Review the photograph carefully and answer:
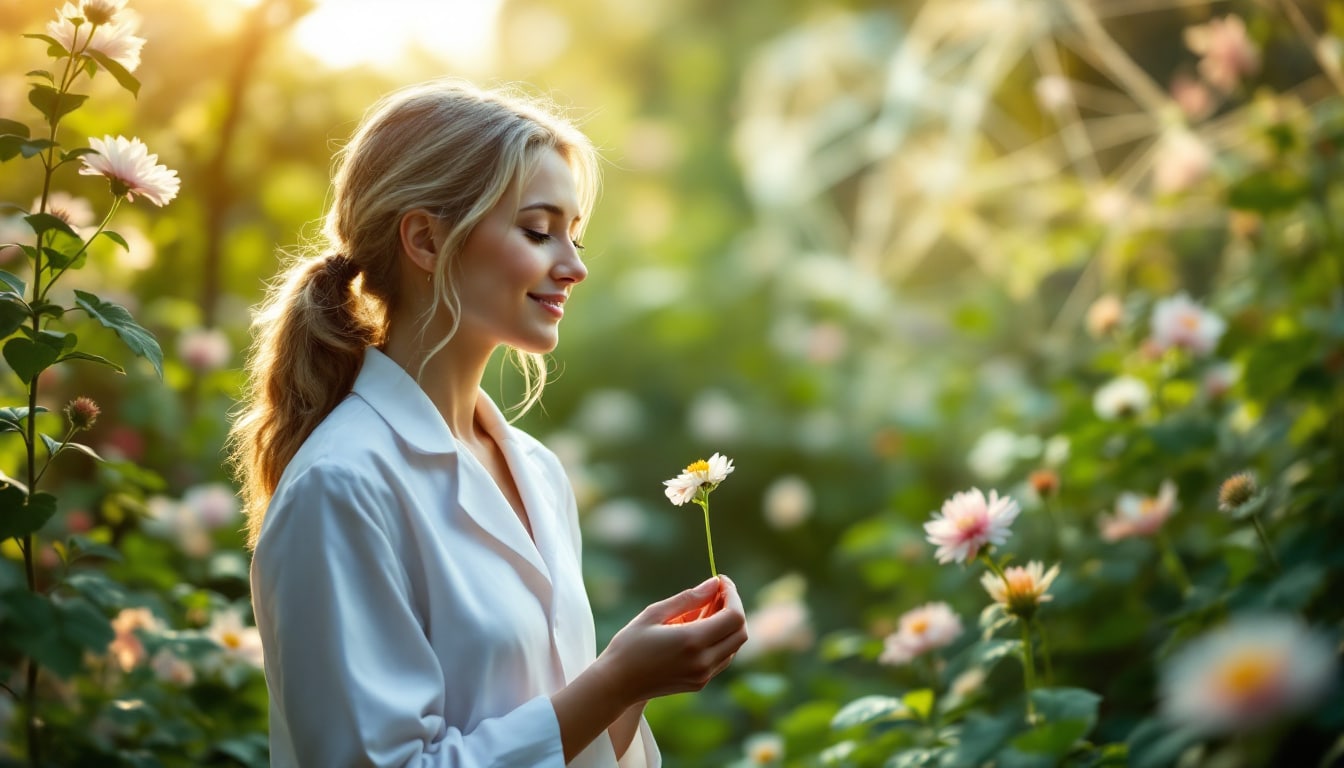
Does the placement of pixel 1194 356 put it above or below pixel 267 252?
below

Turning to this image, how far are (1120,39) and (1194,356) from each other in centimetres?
177

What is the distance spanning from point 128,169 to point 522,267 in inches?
15.8

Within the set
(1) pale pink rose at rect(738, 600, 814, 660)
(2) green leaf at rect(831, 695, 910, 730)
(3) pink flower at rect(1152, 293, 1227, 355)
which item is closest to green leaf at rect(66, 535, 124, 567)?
(2) green leaf at rect(831, 695, 910, 730)

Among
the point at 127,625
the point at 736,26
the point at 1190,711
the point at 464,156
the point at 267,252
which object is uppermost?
the point at 736,26

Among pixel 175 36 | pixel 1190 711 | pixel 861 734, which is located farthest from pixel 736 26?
pixel 1190 711

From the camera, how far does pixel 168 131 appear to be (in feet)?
7.98

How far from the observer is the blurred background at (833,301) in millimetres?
1869

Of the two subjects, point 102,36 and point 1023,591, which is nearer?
point 102,36

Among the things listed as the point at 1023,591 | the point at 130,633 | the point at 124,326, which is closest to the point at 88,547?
the point at 124,326

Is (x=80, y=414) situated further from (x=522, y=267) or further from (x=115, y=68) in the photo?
(x=522, y=267)

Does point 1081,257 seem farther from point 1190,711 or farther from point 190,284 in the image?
point 190,284

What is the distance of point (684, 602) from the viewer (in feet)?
3.71

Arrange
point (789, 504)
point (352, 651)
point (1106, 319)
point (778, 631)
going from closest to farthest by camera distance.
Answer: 1. point (352, 651)
2. point (1106, 319)
3. point (778, 631)
4. point (789, 504)

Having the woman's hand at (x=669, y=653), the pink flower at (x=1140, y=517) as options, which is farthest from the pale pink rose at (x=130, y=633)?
the pink flower at (x=1140, y=517)
